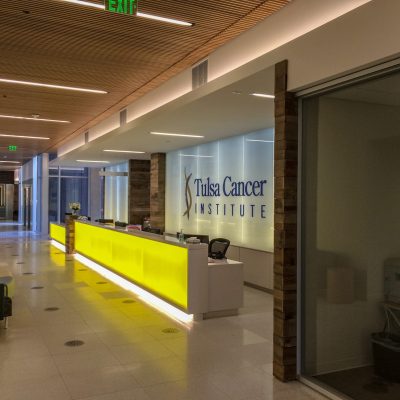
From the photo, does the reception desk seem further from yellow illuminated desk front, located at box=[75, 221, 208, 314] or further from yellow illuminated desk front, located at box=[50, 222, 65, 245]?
yellow illuminated desk front, located at box=[50, 222, 65, 245]

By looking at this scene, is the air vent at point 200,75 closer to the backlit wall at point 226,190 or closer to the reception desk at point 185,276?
the reception desk at point 185,276

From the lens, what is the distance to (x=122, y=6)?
4.74 metres

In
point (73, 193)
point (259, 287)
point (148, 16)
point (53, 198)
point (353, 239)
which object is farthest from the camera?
point (73, 193)

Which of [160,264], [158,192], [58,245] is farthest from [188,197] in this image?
[58,245]

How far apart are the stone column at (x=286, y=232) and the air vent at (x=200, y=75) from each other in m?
2.32

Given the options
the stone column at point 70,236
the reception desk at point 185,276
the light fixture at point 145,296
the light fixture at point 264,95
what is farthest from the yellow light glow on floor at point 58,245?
the light fixture at point 264,95

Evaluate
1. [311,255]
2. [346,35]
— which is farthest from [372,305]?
[346,35]

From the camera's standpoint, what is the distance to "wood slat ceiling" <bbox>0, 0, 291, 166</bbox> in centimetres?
491

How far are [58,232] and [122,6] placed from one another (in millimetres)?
12934

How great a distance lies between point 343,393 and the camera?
4.07 m

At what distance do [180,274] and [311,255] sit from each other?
2.77 meters

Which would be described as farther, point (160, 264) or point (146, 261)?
point (146, 261)

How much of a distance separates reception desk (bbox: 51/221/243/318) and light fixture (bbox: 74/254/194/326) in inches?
5.2

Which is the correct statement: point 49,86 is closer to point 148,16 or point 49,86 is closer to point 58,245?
point 148,16
